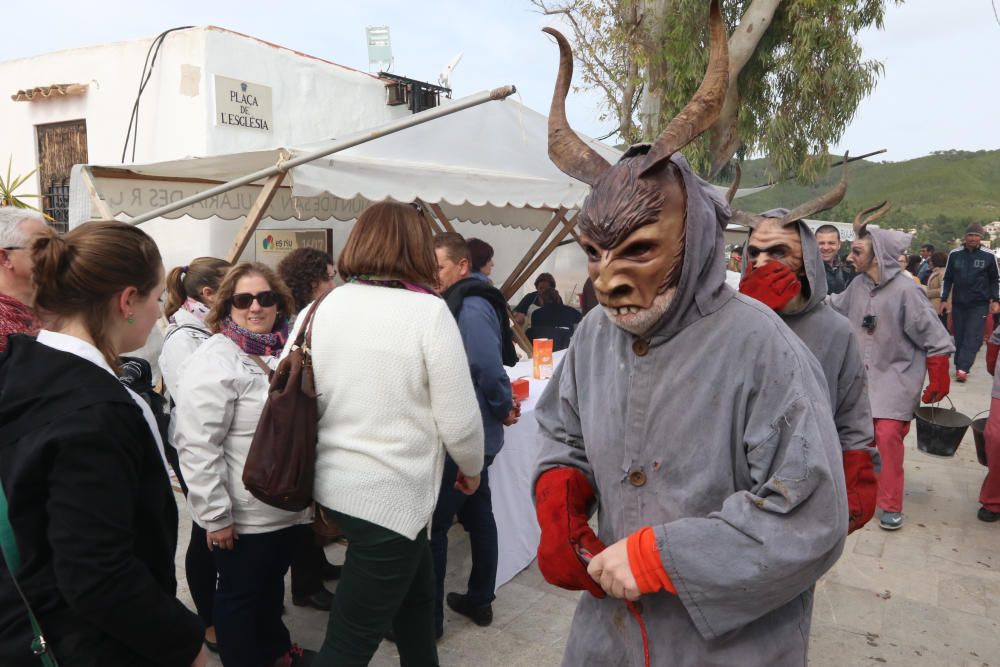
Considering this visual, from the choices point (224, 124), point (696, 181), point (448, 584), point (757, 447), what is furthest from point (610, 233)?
point (224, 124)

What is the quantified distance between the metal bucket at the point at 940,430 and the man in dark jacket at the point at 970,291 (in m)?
5.02

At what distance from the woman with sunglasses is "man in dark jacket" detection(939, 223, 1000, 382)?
9.07m

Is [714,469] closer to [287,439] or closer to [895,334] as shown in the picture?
[287,439]

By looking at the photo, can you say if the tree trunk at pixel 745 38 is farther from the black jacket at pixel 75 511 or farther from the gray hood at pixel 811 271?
the black jacket at pixel 75 511

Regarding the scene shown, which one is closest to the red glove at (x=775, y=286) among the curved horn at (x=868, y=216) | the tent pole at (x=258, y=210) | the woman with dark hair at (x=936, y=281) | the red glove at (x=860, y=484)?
the red glove at (x=860, y=484)

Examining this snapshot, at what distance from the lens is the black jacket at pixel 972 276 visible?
8.76m

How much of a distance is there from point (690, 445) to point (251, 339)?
6.14 ft

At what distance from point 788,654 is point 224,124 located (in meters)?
7.64

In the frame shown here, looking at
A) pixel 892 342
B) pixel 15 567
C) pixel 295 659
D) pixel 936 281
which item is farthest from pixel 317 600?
pixel 936 281

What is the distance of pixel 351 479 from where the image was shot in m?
2.10

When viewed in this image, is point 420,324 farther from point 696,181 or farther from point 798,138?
point 798,138

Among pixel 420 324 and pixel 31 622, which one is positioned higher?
pixel 420 324

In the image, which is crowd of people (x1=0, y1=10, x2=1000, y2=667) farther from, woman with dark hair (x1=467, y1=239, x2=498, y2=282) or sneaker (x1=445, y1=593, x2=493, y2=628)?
woman with dark hair (x1=467, y1=239, x2=498, y2=282)

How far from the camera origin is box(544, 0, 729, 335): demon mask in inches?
48.6
